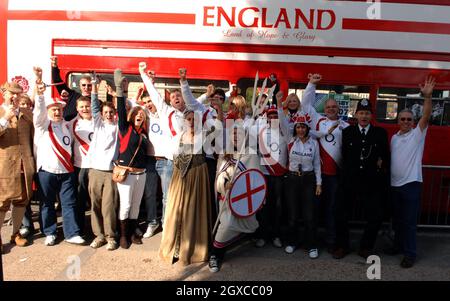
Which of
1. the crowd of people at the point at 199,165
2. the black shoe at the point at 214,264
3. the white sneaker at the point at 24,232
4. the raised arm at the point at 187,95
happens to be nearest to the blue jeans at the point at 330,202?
the crowd of people at the point at 199,165

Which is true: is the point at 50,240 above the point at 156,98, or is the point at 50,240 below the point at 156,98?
below

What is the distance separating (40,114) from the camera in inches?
160

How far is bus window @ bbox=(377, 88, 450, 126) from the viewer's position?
4.99 m

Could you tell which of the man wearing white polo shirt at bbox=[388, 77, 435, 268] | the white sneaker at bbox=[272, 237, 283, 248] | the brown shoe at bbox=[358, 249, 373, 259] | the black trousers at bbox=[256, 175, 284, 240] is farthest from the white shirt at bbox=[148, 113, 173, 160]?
the man wearing white polo shirt at bbox=[388, 77, 435, 268]

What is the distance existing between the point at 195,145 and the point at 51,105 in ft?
6.24

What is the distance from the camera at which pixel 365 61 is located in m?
4.93

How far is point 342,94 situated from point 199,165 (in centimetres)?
246

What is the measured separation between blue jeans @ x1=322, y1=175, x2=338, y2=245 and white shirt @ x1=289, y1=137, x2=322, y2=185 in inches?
6.7

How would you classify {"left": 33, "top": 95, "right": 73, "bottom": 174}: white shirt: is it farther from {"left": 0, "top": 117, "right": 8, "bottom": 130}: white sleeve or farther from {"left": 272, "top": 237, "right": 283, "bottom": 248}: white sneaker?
{"left": 272, "top": 237, "right": 283, "bottom": 248}: white sneaker

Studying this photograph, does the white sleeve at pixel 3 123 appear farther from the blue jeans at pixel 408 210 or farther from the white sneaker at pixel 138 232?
the blue jeans at pixel 408 210

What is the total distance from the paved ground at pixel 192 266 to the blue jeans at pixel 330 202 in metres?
0.23

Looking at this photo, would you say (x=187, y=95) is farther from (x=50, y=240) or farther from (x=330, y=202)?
(x=50, y=240)

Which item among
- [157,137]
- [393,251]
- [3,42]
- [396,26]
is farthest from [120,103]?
[396,26]

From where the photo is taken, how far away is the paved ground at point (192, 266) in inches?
145
